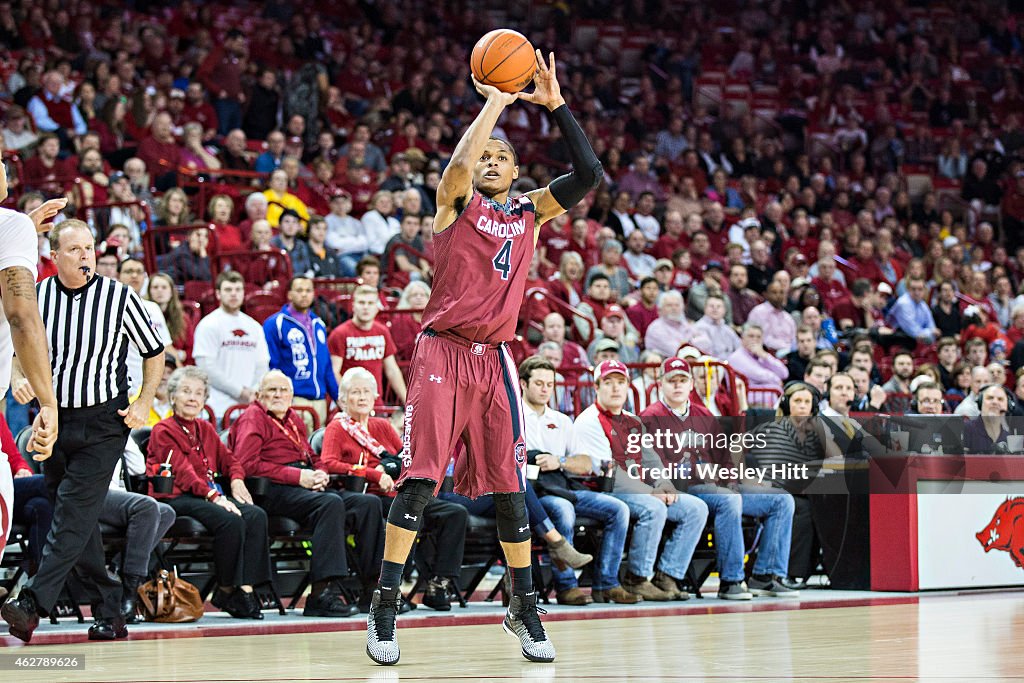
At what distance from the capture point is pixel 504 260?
5.40 meters

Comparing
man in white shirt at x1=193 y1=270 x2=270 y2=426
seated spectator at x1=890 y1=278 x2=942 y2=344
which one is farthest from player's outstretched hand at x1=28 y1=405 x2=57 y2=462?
seated spectator at x1=890 y1=278 x2=942 y2=344

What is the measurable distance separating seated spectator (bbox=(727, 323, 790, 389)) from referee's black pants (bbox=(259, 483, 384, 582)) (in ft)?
18.8

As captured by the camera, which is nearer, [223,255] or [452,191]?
[452,191]

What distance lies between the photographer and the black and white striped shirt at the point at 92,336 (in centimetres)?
Result: 595

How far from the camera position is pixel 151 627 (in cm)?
696

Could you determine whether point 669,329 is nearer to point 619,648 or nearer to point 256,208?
point 256,208

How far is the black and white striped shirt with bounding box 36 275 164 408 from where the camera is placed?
5.95 m

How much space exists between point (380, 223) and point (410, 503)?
8691mm

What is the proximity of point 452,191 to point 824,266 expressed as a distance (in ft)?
40.1

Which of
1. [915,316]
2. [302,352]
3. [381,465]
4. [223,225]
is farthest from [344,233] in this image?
[915,316]

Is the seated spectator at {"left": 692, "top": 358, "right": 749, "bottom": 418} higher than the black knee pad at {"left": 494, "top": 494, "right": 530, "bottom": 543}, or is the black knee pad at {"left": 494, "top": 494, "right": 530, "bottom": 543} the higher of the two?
the black knee pad at {"left": 494, "top": 494, "right": 530, "bottom": 543}

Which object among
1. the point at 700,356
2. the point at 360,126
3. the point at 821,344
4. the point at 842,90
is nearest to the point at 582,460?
the point at 700,356

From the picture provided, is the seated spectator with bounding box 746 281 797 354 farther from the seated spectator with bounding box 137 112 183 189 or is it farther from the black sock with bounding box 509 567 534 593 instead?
the black sock with bounding box 509 567 534 593

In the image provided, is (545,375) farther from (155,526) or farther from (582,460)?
(155,526)
